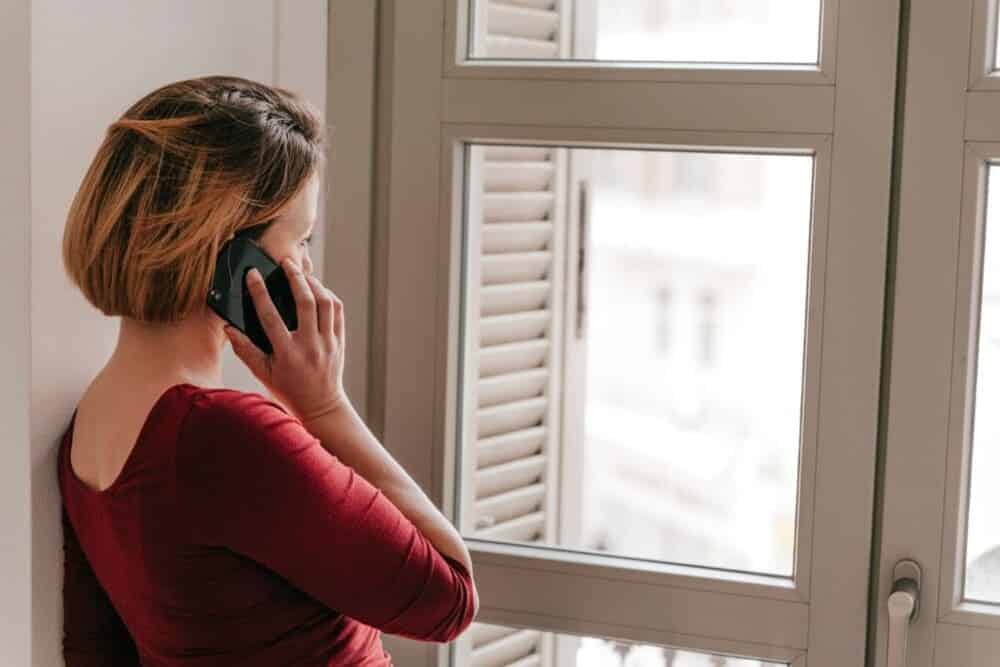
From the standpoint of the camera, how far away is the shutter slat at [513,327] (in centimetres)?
164

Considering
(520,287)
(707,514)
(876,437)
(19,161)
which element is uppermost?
(19,161)

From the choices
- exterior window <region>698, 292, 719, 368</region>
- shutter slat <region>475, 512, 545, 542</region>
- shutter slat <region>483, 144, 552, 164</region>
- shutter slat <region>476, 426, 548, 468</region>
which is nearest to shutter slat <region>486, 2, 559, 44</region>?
shutter slat <region>483, 144, 552, 164</region>

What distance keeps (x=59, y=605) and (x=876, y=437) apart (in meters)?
0.90

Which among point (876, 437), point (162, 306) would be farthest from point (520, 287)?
point (162, 306)

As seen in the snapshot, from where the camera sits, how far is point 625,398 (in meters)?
1.61

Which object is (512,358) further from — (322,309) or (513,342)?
(322,309)

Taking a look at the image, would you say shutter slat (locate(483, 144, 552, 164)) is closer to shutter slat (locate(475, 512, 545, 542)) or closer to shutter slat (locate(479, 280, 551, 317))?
shutter slat (locate(479, 280, 551, 317))

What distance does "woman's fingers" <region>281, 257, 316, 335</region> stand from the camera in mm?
1214

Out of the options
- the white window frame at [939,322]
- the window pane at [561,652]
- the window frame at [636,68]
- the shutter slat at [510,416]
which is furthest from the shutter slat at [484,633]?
the window frame at [636,68]

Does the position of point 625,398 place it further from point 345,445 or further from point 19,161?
point 19,161

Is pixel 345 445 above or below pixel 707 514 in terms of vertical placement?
above

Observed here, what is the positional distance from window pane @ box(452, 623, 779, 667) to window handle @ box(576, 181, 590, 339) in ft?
1.30

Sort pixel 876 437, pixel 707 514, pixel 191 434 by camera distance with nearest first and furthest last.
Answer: pixel 191 434 < pixel 876 437 < pixel 707 514

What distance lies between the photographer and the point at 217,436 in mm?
1102
